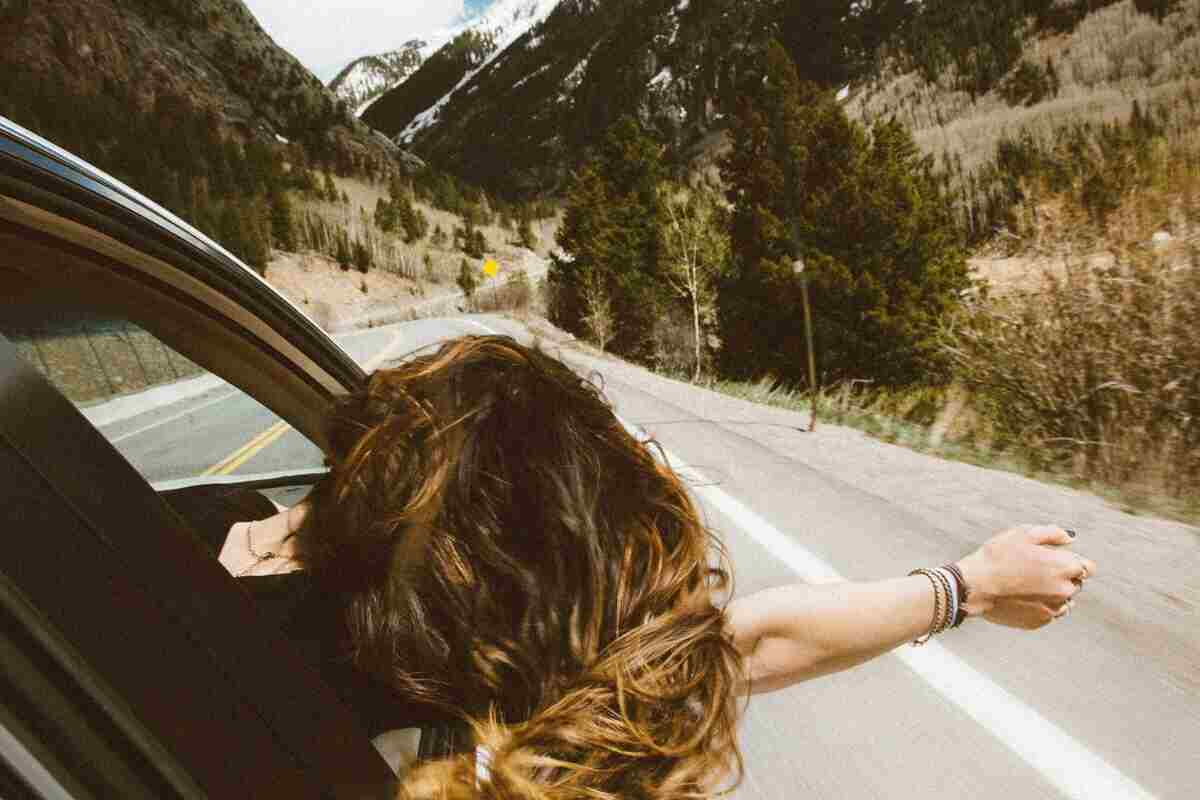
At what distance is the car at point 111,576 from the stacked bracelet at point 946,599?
101cm

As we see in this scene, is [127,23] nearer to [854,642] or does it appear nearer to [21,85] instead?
[21,85]

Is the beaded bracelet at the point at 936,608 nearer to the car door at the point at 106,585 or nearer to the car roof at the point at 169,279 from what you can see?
the car door at the point at 106,585

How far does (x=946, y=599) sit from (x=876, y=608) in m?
0.20

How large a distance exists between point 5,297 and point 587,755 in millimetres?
964

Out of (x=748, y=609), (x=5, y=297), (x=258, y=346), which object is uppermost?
(x=5, y=297)

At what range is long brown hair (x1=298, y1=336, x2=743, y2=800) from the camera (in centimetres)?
97

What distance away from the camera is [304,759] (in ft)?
2.81

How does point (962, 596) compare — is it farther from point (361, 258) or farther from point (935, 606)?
point (361, 258)

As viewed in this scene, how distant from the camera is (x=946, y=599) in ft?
4.72

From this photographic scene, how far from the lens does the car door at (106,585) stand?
65 centimetres

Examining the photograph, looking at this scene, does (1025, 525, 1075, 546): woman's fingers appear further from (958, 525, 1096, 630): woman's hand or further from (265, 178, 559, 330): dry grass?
(265, 178, 559, 330): dry grass

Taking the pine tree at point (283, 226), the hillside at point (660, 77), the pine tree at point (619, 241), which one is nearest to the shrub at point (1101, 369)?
the pine tree at point (619, 241)

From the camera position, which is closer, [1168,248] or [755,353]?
[1168,248]

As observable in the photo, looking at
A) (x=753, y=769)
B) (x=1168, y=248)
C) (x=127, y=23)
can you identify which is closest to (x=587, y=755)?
(x=753, y=769)
